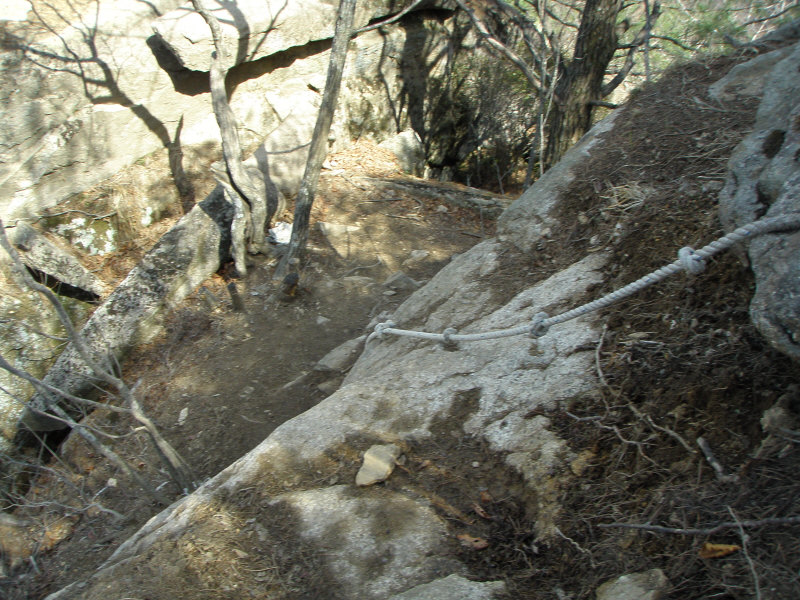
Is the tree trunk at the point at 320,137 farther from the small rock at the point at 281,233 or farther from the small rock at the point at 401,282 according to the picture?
the small rock at the point at 401,282

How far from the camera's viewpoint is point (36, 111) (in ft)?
24.5

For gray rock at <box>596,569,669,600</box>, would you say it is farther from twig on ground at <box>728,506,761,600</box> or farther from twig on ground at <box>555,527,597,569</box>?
twig on ground at <box>728,506,761,600</box>

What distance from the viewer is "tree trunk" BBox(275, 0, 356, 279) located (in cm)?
611

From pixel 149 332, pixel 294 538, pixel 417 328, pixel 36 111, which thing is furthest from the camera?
pixel 36 111

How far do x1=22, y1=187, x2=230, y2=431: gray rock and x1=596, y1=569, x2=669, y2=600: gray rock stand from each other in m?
5.41

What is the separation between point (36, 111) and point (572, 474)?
8.19 metres

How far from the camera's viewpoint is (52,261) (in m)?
6.98

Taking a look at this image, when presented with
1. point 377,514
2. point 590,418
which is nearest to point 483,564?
point 377,514

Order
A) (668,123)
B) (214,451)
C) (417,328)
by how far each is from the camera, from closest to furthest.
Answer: (668,123) < (417,328) < (214,451)

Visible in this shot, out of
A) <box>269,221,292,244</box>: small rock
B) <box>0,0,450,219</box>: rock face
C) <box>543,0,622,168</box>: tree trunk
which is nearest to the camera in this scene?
<box>543,0,622,168</box>: tree trunk

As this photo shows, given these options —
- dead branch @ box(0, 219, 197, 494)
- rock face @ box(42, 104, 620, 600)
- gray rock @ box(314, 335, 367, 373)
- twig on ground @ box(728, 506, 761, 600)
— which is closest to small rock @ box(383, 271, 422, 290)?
gray rock @ box(314, 335, 367, 373)

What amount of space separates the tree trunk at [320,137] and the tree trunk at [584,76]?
266 cm

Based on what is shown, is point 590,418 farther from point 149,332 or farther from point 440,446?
point 149,332

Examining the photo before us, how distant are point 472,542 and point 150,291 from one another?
17.5ft
